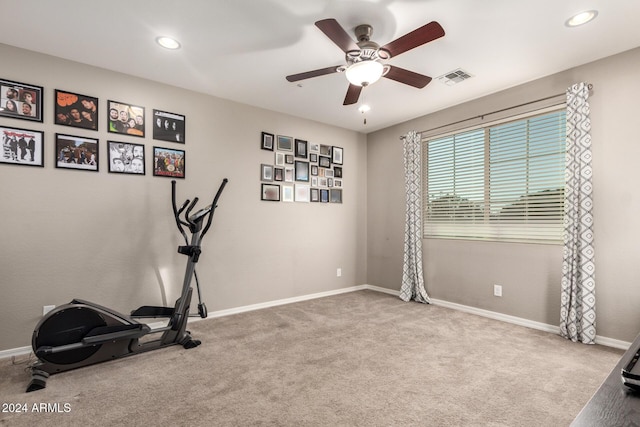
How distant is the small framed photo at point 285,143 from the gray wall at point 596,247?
5.86 ft

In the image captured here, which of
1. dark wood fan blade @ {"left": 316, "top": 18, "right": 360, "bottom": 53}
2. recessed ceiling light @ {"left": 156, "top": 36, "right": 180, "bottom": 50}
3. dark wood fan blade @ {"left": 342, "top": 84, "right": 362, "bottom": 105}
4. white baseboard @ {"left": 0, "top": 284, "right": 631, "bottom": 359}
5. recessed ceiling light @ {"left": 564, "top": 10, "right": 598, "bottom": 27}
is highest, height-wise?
recessed ceiling light @ {"left": 564, "top": 10, "right": 598, "bottom": 27}

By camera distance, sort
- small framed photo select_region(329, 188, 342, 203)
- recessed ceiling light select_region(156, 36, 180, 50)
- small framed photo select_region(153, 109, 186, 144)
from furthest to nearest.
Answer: small framed photo select_region(329, 188, 342, 203) → small framed photo select_region(153, 109, 186, 144) → recessed ceiling light select_region(156, 36, 180, 50)

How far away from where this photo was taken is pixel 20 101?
9.57 feet

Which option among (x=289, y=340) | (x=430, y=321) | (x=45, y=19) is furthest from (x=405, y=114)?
(x=45, y=19)

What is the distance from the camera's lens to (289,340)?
319cm

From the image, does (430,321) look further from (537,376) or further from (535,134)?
(535,134)

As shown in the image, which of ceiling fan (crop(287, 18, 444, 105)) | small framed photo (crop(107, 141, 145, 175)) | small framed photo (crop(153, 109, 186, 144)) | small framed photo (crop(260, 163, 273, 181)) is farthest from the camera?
small framed photo (crop(260, 163, 273, 181))

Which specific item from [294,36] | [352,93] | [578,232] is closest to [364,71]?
[352,93]

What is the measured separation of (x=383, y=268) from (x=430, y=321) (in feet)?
5.41

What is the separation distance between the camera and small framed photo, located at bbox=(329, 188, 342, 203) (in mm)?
5230

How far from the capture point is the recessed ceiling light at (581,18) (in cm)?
244

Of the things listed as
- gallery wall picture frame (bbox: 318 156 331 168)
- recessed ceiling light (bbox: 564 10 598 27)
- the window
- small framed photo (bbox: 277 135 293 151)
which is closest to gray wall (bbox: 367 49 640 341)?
the window

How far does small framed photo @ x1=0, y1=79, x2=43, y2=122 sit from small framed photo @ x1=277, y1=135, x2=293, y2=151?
8.51 feet

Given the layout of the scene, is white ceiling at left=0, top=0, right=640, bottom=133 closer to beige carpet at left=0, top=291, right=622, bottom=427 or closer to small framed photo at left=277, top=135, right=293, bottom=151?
small framed photo at left=277, top=135, right=293, bottom=151
